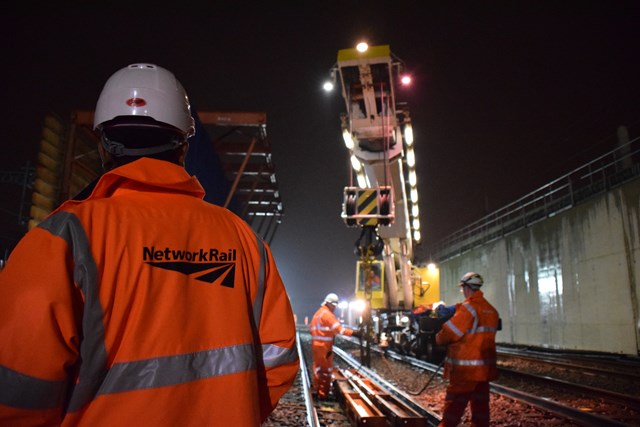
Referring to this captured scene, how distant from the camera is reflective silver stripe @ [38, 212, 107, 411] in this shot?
1.16m

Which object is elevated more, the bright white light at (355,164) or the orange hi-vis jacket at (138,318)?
the bright white light at (355,164)

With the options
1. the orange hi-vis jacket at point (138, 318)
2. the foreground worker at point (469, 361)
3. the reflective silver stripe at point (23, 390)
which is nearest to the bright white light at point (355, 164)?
the foreground worker at point (469, 361)

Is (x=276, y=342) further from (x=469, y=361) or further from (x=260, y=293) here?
(x=469, y=361)

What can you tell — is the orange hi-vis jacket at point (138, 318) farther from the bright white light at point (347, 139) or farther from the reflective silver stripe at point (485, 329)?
the bright white light at point (347, 139)

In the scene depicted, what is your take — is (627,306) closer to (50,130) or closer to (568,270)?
→ (568,270)

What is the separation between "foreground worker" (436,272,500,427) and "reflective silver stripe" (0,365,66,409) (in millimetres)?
4848

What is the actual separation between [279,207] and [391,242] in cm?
628

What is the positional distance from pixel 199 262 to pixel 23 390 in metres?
0.54

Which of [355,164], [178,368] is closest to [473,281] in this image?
[355,164]

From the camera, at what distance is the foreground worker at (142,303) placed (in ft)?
3.58

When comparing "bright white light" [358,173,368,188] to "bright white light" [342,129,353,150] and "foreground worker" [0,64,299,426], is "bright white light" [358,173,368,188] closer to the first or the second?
"bright white light" [342,129,353,150]

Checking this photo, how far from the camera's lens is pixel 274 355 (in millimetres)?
1584

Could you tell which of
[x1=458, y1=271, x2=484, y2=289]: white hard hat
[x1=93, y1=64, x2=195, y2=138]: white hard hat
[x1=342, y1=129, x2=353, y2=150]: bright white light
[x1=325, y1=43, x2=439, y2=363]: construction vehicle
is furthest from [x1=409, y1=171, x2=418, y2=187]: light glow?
[x1=93, y1=64, x2=195, y2=138]: white hard hat

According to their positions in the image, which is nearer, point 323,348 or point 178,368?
point 178,368
